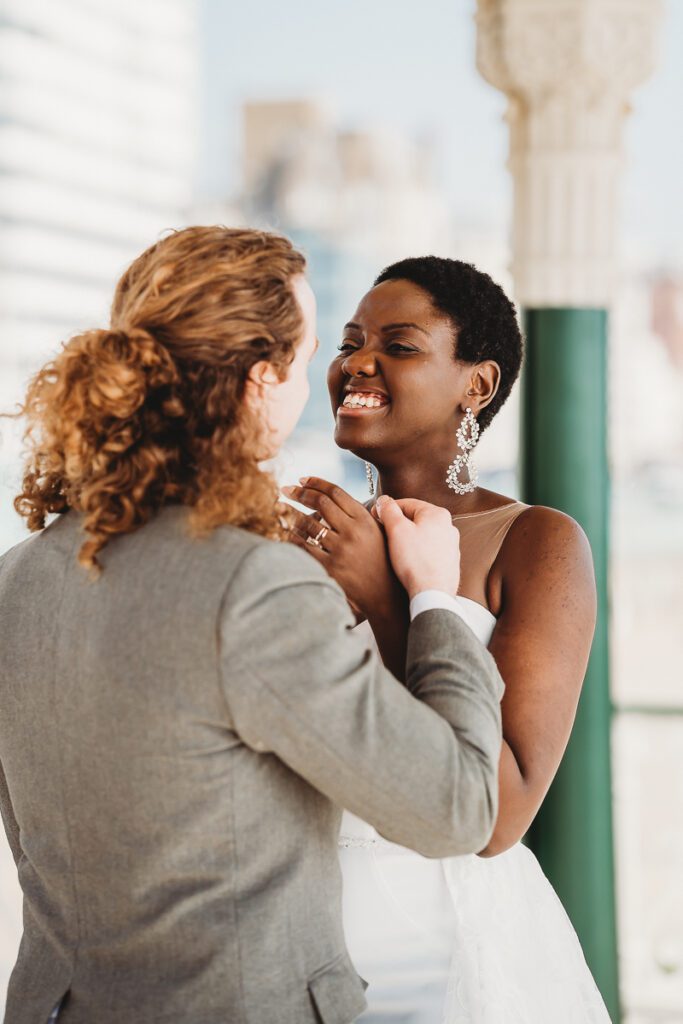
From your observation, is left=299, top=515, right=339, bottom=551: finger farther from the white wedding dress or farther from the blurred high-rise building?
the blurred high-rise building

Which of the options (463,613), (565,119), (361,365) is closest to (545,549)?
(463,613)

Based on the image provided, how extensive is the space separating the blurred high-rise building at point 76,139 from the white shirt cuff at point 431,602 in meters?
5.53

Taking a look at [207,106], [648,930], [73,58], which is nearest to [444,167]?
[207,106]

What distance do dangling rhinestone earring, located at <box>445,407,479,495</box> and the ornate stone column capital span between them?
1210 millimetres

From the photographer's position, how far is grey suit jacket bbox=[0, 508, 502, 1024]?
1056mm

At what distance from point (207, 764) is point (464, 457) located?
0.85 metres

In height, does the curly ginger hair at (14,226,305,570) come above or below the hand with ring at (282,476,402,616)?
above

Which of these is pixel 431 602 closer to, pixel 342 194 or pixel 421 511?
pixel 421 511

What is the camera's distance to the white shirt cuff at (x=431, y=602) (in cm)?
128

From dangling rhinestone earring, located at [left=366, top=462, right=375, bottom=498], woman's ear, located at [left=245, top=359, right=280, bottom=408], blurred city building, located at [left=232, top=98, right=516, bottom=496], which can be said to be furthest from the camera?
blurred city building, located at [left=232, top=98, right=516, bottom=496]

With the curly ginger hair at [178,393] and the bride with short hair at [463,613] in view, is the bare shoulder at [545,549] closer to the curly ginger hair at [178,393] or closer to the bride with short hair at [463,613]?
the bride with short hair at [463,613]

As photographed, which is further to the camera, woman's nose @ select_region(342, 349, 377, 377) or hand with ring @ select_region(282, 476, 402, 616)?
woman's nose @ select_region(342, 349, 377, 377)

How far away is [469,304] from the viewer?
5.77 feet

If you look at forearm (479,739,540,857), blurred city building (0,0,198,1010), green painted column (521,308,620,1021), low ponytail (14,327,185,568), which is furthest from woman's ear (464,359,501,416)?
blurred city building (0,0,198,1010)
